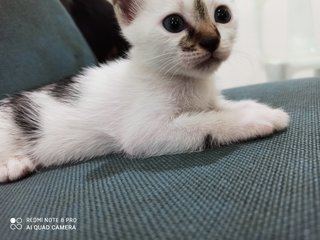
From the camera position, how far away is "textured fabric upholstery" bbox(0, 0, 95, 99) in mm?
1356

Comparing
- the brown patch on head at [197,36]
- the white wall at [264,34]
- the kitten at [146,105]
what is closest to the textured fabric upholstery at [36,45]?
the kitten at [146,105]

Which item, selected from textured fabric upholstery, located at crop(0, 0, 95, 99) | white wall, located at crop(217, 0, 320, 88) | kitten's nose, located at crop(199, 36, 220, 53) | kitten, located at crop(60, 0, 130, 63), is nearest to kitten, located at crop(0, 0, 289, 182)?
kitten's nose, located at crop(199, 36, 220, 53)

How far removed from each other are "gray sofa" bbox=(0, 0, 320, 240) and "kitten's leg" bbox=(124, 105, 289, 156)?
31 millimetres

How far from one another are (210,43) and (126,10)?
1.06 feet

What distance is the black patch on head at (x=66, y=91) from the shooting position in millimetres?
1168

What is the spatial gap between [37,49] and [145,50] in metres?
0.66

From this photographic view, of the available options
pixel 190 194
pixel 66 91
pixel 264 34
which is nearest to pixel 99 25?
pixel 66 91

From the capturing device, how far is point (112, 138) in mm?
1069

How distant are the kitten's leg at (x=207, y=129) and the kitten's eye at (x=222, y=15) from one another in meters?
0.24

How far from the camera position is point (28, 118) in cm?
117

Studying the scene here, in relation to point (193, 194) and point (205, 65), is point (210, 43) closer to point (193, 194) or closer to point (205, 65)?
point (205, 65)

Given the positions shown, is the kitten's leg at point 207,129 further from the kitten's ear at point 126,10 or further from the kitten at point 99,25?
the kitten at point 99,25

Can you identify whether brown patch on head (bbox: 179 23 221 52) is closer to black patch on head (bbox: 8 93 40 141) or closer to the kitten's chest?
the kitten's chest

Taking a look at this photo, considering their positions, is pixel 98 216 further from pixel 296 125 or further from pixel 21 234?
pixel 296 125
